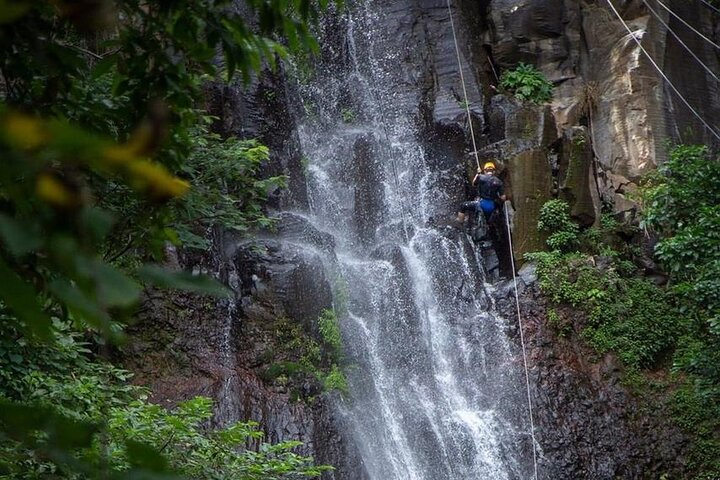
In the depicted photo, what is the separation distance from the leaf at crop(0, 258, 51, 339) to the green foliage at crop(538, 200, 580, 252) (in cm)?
1195

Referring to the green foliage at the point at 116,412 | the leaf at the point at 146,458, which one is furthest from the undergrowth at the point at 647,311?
the leaf at the point at 146,458

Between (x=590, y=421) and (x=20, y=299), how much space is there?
1014 centimetres

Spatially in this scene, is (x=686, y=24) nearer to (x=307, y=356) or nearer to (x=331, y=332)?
(x=331, y=332)

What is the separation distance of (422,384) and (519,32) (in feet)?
24.2

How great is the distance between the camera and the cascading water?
10320mm

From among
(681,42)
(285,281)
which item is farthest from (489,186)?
(681,42)

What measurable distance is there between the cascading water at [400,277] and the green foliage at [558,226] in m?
1.25

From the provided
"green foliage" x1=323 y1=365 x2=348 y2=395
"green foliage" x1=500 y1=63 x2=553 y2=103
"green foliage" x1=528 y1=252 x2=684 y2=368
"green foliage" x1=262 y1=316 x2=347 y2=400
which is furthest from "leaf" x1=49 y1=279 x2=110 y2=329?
"green foliage" x1=500 y1=63 x2=553 y2=103

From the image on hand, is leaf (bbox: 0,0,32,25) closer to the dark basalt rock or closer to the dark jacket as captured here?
the dark basalt rock

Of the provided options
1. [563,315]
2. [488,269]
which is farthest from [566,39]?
[563,315]

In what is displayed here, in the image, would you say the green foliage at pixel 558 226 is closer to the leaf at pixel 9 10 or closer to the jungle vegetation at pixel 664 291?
the jungle vegetation at pixel 664 291

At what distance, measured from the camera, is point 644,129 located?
13250mm

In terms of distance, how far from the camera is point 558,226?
41.7 ft

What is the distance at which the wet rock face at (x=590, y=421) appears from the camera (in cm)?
983
